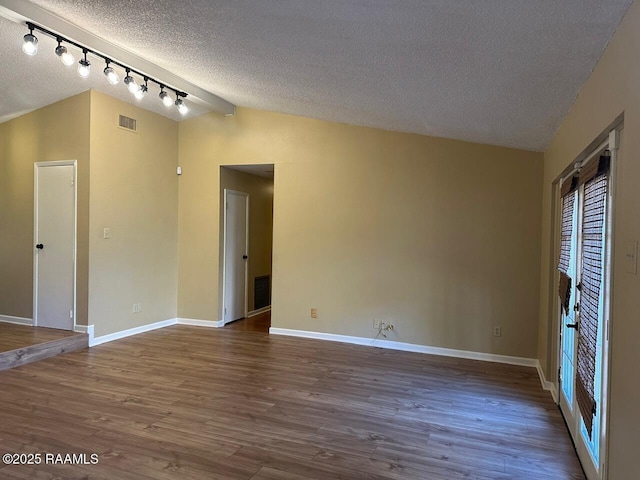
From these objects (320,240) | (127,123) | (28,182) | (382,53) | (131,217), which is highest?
(127,123)

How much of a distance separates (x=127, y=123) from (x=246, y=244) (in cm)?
248

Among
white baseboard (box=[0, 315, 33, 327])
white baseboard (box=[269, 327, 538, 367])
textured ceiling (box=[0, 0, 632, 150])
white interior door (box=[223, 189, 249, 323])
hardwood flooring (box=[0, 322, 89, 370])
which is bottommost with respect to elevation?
white baseboard (box=[269, 327, 538, 367])

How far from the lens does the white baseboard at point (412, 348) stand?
15.1 feet

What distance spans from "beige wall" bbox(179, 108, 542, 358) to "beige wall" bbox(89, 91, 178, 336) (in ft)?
0.90

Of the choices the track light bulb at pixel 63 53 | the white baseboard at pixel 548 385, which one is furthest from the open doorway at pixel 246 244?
the white baseboard at pixel 548 385

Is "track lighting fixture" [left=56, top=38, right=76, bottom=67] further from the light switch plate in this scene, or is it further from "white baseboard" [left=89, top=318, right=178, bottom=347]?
the light switch plate

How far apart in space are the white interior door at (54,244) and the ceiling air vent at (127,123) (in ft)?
2.54

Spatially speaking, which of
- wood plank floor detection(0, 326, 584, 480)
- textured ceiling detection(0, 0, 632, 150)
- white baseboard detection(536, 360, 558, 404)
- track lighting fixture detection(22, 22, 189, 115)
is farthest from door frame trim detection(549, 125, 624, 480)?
track lighting fixture detection(22, 22, 189, 115)

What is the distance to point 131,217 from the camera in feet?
18.1

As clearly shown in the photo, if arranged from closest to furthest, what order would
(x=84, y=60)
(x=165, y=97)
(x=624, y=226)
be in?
1. (x=624, y=226)
2. (x=84, y=60)
3. (x=165, y=97)

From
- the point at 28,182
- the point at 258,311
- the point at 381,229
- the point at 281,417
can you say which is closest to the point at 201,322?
the point at 258,311

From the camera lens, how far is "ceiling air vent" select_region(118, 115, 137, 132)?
5.32m

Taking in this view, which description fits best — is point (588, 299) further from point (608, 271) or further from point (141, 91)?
point (141, 91)

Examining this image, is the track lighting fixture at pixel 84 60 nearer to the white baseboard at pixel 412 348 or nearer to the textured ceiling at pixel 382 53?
the textured ceiling at pixel 382 53
